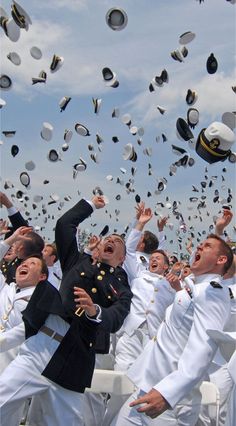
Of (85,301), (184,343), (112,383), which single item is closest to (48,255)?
(112,383)

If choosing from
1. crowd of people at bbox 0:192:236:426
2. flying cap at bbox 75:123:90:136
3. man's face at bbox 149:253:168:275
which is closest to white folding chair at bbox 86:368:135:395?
crowd of people at bbox 0:192:236:426

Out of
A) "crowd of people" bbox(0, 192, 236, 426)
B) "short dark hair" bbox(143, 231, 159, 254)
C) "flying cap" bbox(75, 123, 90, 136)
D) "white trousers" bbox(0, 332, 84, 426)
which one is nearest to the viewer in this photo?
"crowd of people" bbox(0, 192, 236, 426)

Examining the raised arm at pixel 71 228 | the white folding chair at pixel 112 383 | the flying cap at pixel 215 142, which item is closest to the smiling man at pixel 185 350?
the white folding chair at pixel 112 383

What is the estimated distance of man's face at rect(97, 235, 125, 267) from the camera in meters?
5.87

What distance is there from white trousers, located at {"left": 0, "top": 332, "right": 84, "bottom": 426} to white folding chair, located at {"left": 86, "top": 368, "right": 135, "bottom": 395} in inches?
18.2

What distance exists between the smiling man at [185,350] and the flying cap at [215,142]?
3.20 feet

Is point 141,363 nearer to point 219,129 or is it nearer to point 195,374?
point 195,374

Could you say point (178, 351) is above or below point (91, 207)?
below

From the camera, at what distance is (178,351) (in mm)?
4121

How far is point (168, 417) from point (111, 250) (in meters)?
2.31

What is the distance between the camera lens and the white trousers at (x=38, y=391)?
13.6ft

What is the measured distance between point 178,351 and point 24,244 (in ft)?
9.14

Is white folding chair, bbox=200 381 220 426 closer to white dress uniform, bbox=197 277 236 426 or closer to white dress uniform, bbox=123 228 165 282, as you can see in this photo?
white dress uniform, bbox=197 277 236 426

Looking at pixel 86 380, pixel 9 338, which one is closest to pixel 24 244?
pixel 9 338
